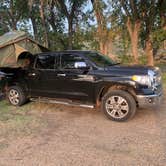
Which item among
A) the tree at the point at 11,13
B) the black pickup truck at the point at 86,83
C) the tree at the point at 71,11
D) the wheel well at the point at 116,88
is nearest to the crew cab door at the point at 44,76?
the black pickup truck at the point at 86,83

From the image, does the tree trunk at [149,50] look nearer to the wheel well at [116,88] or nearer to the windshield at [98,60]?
the windshield at [98,60]

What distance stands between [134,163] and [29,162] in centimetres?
170

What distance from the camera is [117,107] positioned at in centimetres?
584

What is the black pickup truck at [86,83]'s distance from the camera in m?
5.69

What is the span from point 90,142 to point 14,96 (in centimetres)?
396

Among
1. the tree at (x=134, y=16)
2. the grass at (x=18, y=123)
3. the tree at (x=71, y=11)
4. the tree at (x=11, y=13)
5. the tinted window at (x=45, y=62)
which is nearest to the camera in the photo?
the grass at (x=18, y=123)

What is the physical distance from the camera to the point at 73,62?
6.61 meters

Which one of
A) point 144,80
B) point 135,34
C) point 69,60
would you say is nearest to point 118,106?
point 144,80

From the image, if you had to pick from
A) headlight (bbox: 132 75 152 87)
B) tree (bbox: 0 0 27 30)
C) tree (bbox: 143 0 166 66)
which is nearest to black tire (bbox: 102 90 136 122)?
headlight (bbox: 132 75 152 87)

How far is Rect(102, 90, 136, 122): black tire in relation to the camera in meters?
5.71

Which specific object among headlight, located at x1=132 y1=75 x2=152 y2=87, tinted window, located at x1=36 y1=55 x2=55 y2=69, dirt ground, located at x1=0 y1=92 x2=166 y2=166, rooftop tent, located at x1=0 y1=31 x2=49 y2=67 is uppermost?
rooftop tent, located at x1=0 y1=31 x2=49 y2=67

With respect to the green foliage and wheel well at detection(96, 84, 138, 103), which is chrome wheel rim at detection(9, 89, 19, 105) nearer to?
wheel well at detection(96, 84, 138, 103)

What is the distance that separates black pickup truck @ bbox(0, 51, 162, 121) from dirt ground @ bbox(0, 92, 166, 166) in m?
0.47

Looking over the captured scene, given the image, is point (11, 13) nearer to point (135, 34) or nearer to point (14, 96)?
point (135, 34)
